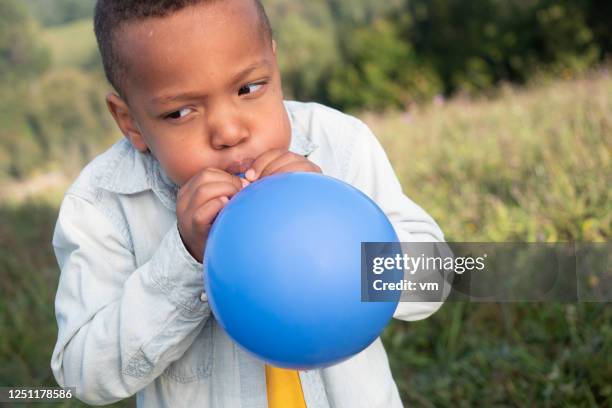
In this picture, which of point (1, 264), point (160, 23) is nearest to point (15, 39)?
point (1, 264)

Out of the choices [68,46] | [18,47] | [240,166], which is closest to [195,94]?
[240,166]

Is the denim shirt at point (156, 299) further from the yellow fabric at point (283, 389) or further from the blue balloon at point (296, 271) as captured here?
the blue balloon at point (296, 271)

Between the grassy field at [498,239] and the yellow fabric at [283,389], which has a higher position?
the yellow fabric at [283,389]

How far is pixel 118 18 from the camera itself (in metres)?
1.42

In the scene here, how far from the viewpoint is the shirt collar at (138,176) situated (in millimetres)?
1577

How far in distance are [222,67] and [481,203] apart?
299cm

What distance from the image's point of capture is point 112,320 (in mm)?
1415

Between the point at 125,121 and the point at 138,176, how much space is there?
0.13 m

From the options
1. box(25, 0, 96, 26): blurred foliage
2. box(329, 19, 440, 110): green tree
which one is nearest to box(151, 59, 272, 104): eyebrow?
box(25, 0, 96, 26): blurred foliage

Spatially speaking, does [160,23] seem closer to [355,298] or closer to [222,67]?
[222,67]

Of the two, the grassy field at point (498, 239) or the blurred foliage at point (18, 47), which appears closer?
the grassy field at point (498, 239)

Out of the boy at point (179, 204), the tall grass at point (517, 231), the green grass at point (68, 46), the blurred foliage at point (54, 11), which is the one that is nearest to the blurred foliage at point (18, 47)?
the green grass at point (68, 46)

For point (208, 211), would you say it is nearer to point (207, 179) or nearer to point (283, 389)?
point (207, 179)

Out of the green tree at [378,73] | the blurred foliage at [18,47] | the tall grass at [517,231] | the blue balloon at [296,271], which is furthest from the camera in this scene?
the green tree at [378,73]
